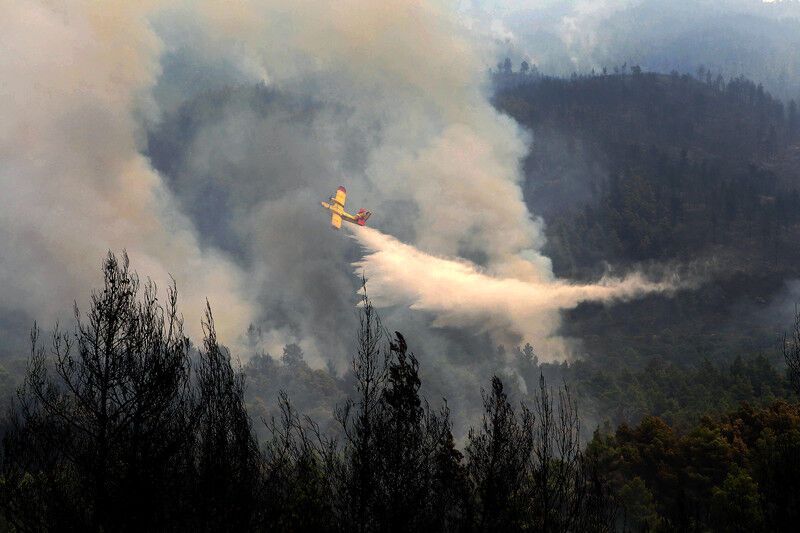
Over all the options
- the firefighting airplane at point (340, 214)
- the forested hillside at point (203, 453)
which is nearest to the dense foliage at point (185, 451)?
the forested hillside at point (203, 453)

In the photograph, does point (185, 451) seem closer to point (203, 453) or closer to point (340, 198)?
point (203, 453)

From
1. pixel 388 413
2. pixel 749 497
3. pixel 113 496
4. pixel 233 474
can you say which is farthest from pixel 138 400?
pixel 749 497

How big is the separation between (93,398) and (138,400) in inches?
56.5

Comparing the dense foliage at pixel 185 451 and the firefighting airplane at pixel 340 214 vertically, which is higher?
the firefighting airplane at pixel 340 214

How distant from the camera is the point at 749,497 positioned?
195 ft

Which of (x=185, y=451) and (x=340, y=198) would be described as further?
(x=340, y=198)

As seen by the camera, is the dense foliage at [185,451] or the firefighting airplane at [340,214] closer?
the dense foliage at [185,451]

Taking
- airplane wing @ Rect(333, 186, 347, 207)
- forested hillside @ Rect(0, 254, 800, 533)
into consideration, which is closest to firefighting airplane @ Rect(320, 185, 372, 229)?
airplane wing @ Rect(333, 186, 347, 207)

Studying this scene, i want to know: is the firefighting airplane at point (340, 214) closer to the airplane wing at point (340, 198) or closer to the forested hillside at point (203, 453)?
the airplane wing at point (340, 198)

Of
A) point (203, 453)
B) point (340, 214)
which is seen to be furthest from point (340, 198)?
point (203, 453)

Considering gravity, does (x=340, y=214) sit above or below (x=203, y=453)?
above

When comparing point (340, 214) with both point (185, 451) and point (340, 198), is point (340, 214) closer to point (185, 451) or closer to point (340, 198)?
point (340, 198)

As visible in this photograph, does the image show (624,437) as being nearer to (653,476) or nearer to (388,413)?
(653,476)

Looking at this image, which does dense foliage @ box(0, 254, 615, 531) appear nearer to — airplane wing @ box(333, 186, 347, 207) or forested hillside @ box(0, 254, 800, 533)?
forested hillside @ box(0, 254, 800, 533)
